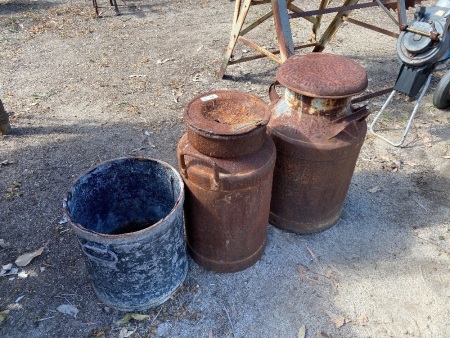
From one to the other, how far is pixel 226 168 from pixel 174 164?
1.84 m

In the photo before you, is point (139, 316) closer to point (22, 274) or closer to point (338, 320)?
point (22, 274)

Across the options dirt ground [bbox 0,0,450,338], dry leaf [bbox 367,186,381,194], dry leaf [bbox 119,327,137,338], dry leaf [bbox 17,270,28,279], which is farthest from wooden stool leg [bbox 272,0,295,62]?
dry leaf [bbox 17,270,28,279]

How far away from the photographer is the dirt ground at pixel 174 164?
2.82 meters

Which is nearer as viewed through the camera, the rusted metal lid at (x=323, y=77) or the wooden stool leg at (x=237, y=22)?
the rusted metal lid at (x=323, y=77)

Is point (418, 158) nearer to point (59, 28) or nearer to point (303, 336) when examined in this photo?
point (303, 336)

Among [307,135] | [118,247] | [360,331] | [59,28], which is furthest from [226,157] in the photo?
[59,28]

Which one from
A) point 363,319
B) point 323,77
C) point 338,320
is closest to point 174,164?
point 323,77

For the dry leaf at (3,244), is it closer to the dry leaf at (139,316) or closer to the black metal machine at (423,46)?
the dry leaf at (139,316)

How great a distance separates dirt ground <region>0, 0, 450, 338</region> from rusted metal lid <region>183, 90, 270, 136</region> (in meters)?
1.36

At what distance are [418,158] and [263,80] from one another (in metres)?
2.60

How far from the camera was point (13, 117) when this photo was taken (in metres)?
5.05

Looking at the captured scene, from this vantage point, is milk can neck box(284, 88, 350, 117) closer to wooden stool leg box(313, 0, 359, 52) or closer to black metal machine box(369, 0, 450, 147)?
black metal machine box(369, 0, 450, 147)

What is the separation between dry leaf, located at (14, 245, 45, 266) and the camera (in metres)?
3.20

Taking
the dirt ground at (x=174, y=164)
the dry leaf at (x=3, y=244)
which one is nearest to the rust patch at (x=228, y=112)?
the dirt ground at (x=174, y=164)
